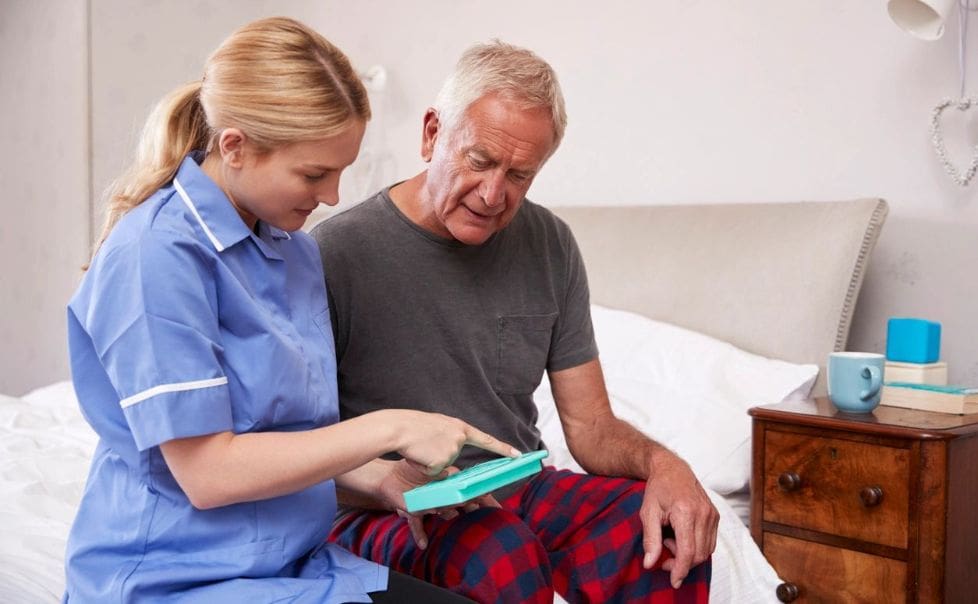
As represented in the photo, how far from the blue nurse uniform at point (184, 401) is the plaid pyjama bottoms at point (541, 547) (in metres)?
0.13

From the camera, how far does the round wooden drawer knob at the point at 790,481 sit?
1662 millimetres

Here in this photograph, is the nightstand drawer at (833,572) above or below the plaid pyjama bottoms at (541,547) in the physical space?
below

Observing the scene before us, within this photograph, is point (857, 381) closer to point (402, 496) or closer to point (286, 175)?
point (402, 496)

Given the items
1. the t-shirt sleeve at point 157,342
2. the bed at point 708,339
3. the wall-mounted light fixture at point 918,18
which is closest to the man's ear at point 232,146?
the t-shirt sleeve at point 157,342

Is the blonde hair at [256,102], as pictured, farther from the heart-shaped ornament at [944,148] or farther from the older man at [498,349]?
the heart-shaped ornament at [944,148]

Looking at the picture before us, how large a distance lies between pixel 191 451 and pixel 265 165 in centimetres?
30

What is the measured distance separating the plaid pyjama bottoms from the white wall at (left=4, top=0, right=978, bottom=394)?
113 cm

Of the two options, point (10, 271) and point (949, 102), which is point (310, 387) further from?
point (10, 271)

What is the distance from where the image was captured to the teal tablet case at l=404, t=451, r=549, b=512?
3.14 ft

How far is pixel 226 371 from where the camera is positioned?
985mm

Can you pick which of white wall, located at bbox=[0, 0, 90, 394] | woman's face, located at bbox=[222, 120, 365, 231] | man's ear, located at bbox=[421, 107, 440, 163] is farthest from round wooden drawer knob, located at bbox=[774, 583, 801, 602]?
white wall, located at bbox=[0, 0, 90, 394]

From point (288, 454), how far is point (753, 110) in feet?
5.67

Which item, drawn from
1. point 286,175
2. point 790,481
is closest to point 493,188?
point 286,175

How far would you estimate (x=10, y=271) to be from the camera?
3836 mm
